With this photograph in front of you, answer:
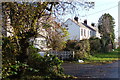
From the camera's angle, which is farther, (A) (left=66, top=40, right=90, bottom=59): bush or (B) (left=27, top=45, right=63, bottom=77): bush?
(A) (left=66, top=40, right=90, bottom=59): bush

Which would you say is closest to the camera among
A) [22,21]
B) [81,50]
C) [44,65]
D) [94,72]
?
[22,21]

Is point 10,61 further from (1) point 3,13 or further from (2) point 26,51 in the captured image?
(1) point 3,13

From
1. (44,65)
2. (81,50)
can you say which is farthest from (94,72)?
(81,50)

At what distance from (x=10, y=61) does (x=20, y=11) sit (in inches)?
55.2

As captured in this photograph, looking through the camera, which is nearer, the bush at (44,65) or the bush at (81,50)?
the bush at (44,65)

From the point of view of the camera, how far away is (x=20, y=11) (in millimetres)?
4086

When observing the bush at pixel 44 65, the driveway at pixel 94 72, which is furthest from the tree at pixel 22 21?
the driveway at pixel 94 72

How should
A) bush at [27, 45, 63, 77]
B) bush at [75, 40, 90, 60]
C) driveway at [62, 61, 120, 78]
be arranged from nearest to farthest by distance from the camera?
bush at [27, 45, 63, 77], driveway at [62, 61, 120, 78], bush at [75, 40, 90, 60]

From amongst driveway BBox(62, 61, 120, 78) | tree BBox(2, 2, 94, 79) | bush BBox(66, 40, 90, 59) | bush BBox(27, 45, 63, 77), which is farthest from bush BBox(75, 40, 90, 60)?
tree BBox(2, 2, 94, 79)

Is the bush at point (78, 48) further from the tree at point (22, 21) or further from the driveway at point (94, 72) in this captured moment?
the tree at point (22, 21)

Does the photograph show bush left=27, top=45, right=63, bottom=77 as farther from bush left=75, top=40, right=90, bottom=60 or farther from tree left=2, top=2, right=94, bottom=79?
bush left=75, top=40, right=90, bottom=60

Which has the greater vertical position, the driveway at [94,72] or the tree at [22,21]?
the tree at [22,21]

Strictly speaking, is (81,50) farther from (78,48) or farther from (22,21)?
(22,21)

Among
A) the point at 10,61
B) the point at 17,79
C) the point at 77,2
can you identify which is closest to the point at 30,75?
the point at 17,79
